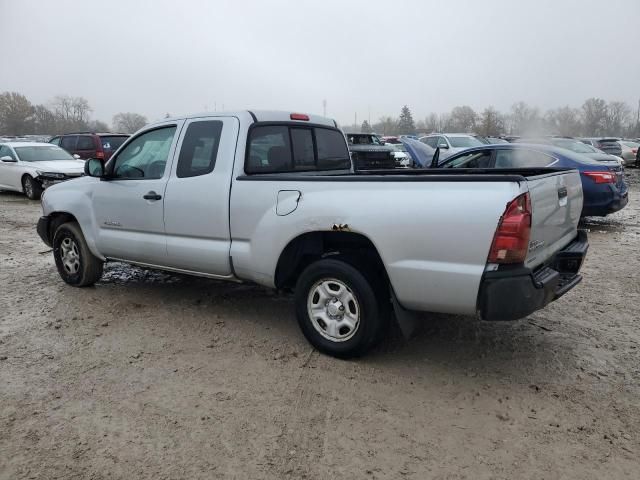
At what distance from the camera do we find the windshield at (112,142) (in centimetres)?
1741

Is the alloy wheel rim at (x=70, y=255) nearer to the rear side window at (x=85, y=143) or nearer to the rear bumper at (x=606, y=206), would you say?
the rear bumper at (x=606, y=206)

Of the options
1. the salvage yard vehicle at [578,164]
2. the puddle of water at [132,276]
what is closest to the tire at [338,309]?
the puddle of water at [132,276]

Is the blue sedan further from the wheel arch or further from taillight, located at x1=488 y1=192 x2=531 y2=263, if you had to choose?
taillight, located at x1=488 y1=192 x2=531 y2=263

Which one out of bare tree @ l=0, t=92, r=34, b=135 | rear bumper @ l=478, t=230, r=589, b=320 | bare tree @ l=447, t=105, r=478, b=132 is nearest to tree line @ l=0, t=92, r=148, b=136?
bare tree @ l=0, t=92, r=34, b=135

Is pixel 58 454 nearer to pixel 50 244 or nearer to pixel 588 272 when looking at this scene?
pixel 50 244

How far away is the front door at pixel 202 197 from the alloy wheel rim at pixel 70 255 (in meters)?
1.67

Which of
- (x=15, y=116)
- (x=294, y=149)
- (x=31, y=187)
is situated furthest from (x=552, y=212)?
(x=15, y=116)

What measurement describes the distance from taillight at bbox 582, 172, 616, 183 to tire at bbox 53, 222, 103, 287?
7800 millimetres

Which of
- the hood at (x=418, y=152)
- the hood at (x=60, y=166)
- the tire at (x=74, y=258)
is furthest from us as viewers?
the hood at (x=60, y=166)

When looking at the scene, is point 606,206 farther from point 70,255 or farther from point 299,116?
point 70,255

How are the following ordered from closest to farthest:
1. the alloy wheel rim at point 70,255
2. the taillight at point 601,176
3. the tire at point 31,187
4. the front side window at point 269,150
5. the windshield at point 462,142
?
the front side window at point 269,150 < the alloy wheel rim at point 70,255 < the taillight at point 601,176 < the tire at point 31,187 < the windshield at point 462,142

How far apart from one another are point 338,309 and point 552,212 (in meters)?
1.65

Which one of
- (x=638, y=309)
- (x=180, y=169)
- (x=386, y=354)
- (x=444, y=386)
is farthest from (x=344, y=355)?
(x=638, y=309)

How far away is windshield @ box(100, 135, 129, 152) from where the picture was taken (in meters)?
17.4
